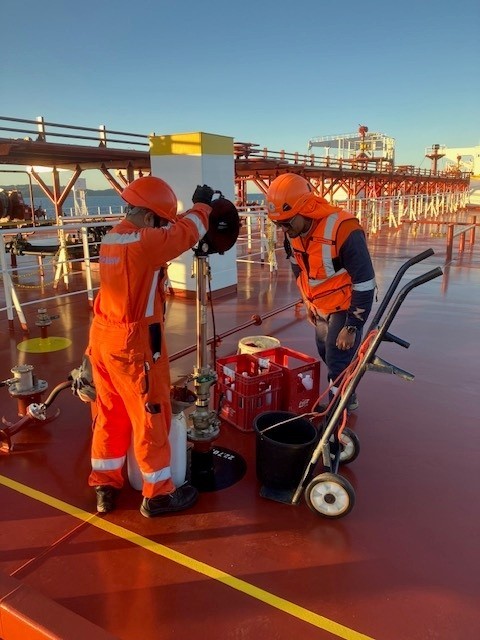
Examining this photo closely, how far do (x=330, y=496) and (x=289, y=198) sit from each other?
183cm

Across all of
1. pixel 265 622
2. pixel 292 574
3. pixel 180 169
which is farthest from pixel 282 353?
pixel 180 169

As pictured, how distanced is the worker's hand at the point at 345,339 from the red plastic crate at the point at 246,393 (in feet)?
2.19

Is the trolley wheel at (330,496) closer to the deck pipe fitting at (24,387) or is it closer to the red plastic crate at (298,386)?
the red plastic crate at (298,386)

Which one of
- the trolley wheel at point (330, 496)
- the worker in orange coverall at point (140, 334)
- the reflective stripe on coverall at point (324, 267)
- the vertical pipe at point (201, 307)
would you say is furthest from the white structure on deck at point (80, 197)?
the trolley wheel at point (330, 496)

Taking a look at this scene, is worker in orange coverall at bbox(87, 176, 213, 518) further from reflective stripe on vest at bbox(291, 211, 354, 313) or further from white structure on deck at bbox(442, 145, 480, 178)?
white structure on deck at bbox(442, 145, 480, 178)

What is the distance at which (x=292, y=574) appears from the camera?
2.24 meters

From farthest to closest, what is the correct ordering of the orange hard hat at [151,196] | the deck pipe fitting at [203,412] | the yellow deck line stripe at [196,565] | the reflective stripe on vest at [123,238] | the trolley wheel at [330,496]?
the deck pipe fitting at [203,412]
the trolley wheel at [330,496]
the orange hard hat at [151,196]
the reflective stripe on vest at [123,238]
the yellow deck line stripe at [196,565]

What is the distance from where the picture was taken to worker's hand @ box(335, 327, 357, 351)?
3.08 metres

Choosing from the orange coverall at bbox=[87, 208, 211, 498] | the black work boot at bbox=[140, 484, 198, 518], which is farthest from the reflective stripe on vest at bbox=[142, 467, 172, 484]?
the black work boot at bbox=[140, 484, 198, 518]

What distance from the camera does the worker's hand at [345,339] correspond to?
121 inches

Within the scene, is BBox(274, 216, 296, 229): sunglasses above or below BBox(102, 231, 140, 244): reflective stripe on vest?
above

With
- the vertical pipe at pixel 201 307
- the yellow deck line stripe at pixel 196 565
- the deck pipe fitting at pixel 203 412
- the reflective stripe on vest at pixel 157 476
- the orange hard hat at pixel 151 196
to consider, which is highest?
the orange hard hat at pixel 151 196

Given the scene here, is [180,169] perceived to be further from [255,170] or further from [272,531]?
[255,170]

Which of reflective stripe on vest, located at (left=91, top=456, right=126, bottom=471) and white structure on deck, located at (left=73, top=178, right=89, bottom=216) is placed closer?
reflective stripe on vest, located at (left=91, top=456, right=126, bottom=471)
